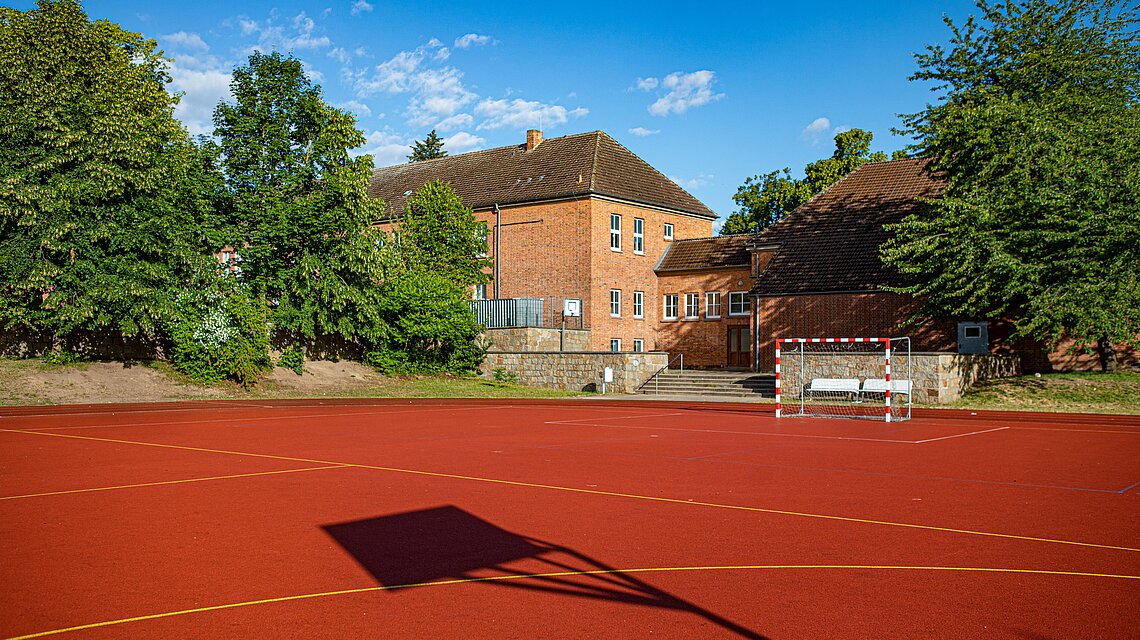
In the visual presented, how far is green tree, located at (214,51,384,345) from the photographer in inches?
1170

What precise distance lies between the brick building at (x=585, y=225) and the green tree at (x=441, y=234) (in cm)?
252

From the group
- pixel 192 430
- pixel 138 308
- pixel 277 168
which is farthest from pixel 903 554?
pixel 277 168

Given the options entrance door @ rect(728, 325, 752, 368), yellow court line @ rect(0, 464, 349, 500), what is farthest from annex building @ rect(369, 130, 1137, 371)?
yellow court line @ rect(0, 464, 349, 500)

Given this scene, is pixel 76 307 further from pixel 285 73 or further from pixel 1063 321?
pixel 1063 321

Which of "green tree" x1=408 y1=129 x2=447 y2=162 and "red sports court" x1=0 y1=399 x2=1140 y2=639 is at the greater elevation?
"green tree" x1=408 y1=129 x2=447 y2=162

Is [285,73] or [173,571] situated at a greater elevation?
[285,73]

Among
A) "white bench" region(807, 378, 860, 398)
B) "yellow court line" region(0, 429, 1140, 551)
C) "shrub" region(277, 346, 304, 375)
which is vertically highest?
"shrub" region(277, 346, 304, 375)

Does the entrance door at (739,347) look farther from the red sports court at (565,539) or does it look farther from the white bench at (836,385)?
the red sports court at (565,539)

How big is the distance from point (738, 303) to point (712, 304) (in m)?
1.42

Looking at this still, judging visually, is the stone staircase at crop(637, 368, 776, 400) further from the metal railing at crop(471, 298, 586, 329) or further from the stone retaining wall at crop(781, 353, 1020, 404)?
the metal railing at crop(471, 298, 586, 329)

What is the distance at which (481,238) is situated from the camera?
4316cm

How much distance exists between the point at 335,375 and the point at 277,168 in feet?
25.7

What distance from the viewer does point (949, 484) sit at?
1032 centimetres

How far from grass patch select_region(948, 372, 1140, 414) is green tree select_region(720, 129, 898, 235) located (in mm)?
24453
